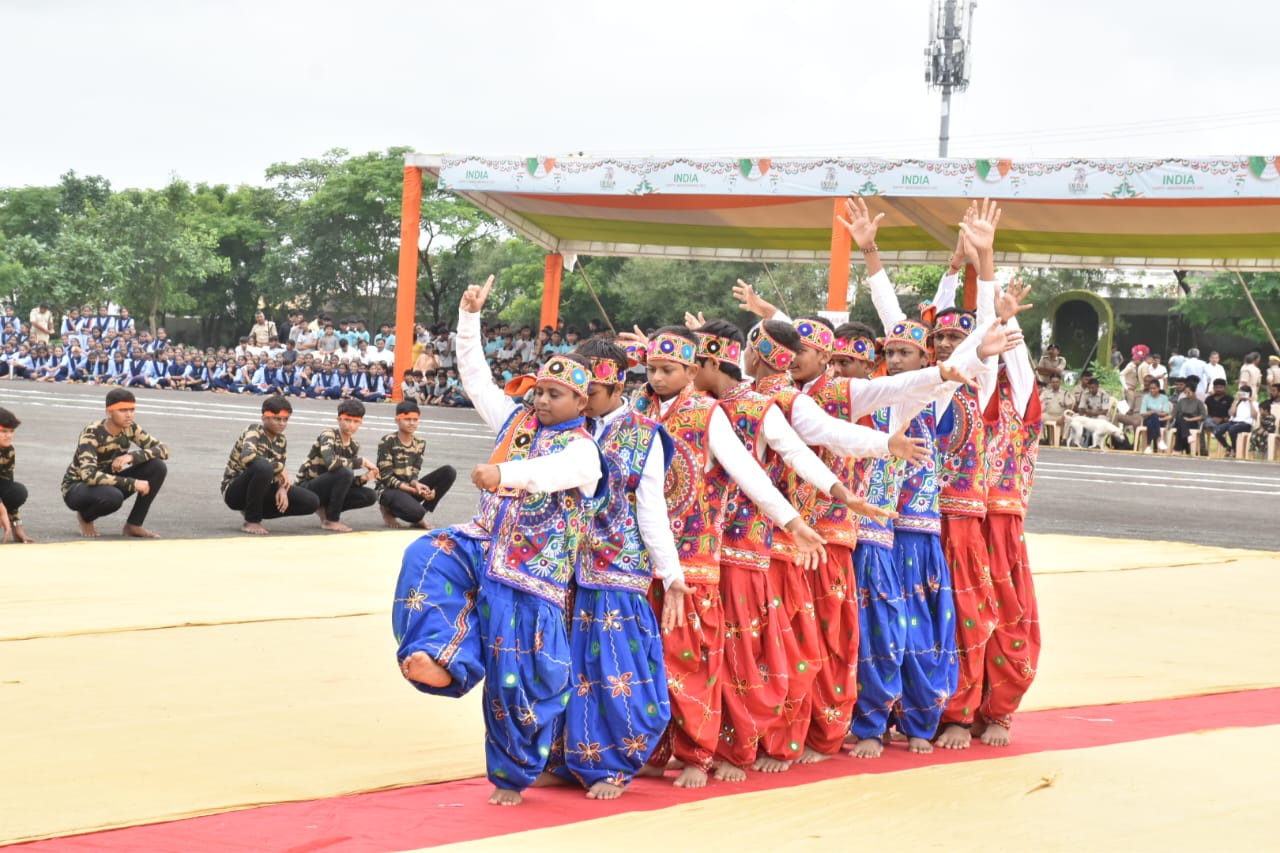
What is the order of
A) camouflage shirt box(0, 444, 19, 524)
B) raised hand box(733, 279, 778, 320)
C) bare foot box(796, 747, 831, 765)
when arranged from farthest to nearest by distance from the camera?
camouflage shirt box(0, 444, 19, 524) < raised hand box(733, 279, 778, 320) < bare foot box(796, 747, 831, 765)

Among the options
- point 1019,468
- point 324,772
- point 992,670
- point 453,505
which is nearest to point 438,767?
point 324,772

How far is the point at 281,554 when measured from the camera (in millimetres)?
8875

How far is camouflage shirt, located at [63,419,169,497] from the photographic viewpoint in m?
9.19

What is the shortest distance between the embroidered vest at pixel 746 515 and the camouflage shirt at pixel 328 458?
6.01m

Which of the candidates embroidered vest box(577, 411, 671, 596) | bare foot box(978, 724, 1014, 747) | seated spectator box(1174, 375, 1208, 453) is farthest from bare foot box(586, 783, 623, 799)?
seated spectator box(1174, 375, 1208, 453)

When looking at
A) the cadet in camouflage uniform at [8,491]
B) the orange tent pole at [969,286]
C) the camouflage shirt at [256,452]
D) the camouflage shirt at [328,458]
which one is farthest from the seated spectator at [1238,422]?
the cadet in camouflage uniform at [8,491]

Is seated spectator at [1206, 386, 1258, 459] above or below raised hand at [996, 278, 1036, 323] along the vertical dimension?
below

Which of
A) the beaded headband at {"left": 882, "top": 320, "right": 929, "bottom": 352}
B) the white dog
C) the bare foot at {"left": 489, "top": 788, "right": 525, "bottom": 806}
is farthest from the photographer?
the white dog

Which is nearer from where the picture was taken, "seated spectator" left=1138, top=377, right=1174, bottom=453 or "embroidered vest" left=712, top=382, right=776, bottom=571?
"embroidered vest" left=712, top=382, right=776, bottom=571

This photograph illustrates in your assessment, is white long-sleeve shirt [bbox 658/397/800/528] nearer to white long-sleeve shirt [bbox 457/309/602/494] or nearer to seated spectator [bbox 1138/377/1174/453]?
white long-sleeve shirt [bbox 457/309/602/494]

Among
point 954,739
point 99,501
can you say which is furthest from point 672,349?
point 99,501

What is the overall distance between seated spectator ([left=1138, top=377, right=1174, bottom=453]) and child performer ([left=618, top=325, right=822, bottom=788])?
1814 cm

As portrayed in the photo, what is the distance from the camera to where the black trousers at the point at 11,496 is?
348 inches

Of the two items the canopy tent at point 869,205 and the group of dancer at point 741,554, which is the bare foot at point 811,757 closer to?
the group of dancer at point 741,554
